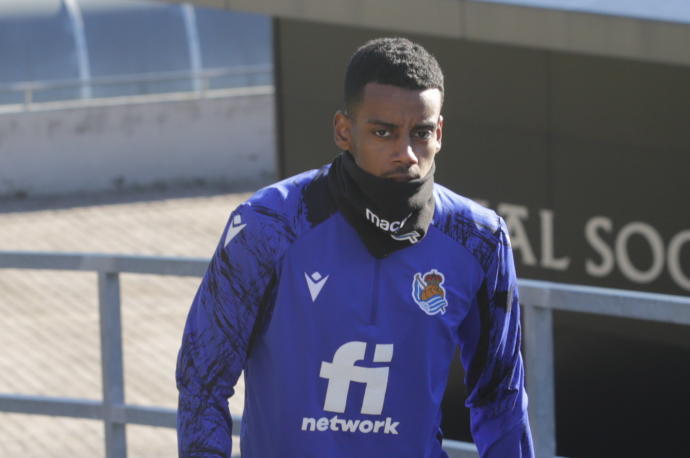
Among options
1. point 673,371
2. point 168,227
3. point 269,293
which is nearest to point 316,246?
point 269,293

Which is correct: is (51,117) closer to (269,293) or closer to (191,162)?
(191,162)

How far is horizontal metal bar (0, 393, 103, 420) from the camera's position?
17.8ft

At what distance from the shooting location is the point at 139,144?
21.6 meters

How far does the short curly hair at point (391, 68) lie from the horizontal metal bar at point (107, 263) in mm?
2317

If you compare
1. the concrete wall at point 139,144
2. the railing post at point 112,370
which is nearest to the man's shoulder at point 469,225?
the railing post at point 112,370

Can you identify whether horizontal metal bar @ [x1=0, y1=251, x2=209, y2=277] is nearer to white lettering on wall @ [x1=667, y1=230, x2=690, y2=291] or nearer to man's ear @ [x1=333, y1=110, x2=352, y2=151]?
man's ear @ [x1=333, y1=110, x2=352, y2=151]

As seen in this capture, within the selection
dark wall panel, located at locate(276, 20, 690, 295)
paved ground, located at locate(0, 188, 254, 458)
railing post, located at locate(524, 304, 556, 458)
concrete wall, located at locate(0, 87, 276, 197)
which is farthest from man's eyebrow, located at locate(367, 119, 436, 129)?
concrete wall, located at locate(0, 87, 276, 197)

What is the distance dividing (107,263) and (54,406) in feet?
2.30

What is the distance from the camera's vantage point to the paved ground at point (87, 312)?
1013cm

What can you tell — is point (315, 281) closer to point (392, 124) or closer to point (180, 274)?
point (392, 124)

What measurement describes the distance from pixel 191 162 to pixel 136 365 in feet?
32.2

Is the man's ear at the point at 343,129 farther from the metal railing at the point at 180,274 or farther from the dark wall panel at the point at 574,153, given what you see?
the dark wall panel at the point at 574,153

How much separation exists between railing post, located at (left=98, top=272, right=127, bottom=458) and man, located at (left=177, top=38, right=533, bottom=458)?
251 centimetres

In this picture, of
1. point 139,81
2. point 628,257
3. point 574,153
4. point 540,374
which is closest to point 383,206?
point 540,374
